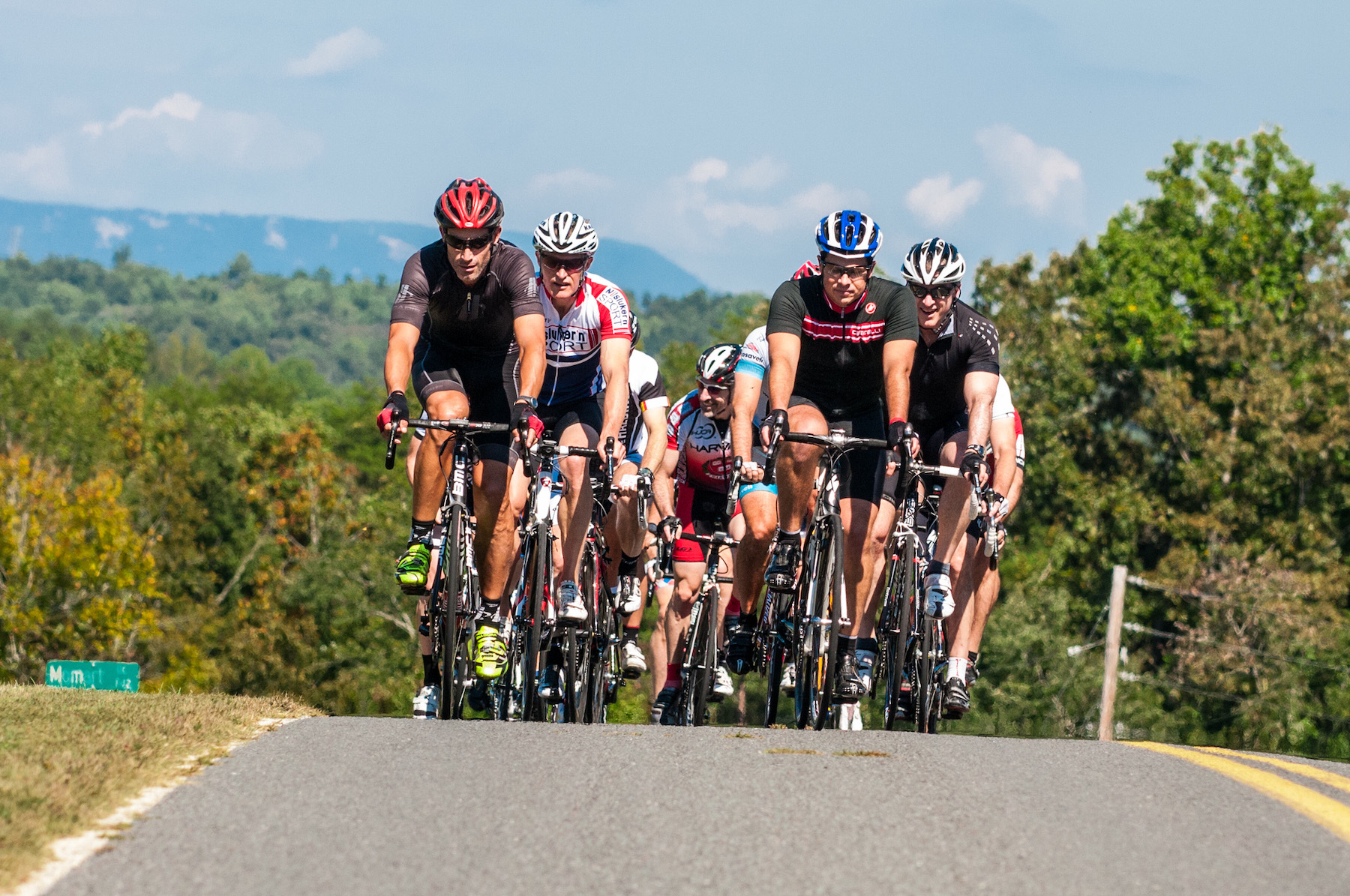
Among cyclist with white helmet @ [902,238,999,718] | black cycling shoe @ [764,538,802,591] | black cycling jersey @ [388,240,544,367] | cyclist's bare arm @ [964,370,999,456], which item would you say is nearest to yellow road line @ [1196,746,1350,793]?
cyclist with white helmet @ [902,238,999,718]

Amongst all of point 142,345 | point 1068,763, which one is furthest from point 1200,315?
point 142,345

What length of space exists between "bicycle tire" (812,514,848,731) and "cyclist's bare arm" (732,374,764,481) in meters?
0.59

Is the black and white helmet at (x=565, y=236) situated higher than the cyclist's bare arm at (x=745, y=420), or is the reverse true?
the black and white helmet at (x=565, y=236)

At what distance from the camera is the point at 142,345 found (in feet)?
438

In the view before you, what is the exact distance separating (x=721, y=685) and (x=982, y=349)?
2625 mm

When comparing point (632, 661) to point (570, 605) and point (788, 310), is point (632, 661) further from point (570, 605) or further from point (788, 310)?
point (788, 310)

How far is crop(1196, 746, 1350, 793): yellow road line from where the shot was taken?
7121 millimetres

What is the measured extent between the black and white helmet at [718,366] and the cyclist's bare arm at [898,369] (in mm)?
1973

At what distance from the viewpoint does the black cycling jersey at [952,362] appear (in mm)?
10078

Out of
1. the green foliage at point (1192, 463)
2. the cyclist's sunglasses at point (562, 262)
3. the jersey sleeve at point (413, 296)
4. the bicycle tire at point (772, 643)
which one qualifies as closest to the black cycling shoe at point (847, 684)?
the bicycle tire at point (772, 643)

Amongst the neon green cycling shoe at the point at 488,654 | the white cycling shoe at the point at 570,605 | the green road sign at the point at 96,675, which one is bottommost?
the green road sign at the point at 96,675

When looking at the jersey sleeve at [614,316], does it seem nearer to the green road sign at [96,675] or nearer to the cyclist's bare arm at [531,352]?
the cyclist's bare arm at [531,352]

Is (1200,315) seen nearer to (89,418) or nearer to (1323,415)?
(1323,415)

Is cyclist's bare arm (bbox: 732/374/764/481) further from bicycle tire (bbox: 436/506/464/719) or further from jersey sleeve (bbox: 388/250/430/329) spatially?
jersey sleeve (bbox: 388/250/430/329)
